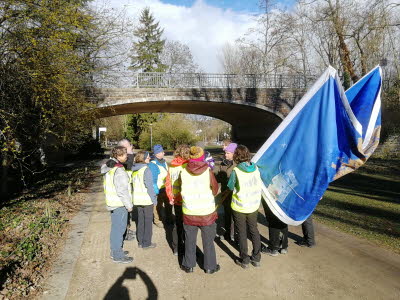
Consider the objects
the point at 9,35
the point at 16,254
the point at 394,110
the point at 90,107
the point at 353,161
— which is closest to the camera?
the point at 353,161

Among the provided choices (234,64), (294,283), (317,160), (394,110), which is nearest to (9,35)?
(317,160)

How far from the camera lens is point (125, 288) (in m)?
3.99

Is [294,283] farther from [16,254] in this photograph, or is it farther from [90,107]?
[90,107]

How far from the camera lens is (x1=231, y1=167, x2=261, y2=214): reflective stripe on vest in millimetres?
4434

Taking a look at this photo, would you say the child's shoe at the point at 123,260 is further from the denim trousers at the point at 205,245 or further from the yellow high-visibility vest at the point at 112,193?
the denim trousers at the point at 205,245

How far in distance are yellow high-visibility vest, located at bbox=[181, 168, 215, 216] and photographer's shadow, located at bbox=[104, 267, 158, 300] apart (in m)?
1.09

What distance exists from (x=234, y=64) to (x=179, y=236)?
44.9m

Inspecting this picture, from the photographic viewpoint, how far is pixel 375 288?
3.81 m

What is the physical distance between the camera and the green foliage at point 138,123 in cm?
4950

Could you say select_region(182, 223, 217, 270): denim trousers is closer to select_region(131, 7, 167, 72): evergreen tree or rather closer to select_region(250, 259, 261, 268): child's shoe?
select_region(250, 259, 261, 268): child's shoe

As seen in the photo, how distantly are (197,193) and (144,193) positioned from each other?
53.8 inches

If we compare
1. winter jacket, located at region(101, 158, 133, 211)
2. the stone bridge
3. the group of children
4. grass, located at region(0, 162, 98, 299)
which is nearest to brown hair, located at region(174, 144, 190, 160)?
the group of children

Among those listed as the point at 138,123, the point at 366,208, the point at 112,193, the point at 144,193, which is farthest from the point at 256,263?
the point at 138,123

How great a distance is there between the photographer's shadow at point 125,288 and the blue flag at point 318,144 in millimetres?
2082
